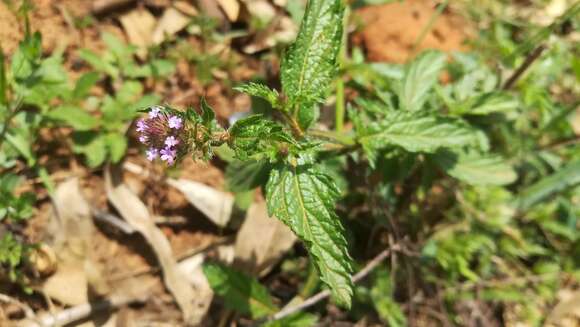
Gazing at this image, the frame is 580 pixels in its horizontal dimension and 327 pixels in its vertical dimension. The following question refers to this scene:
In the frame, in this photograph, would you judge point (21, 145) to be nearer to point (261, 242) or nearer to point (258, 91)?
point (261, 242)

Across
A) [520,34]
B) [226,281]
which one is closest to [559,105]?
[520,34]

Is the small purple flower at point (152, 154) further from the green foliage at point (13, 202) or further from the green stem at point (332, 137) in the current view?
the green foliage at point (13, 202)

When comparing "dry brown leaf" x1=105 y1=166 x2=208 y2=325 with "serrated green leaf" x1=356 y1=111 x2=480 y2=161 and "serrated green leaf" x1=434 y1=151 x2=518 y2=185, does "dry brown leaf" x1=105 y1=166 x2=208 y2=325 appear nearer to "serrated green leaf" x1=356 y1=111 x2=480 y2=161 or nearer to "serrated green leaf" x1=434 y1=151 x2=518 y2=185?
"serrated green leaf" x1=356 y1=111 x2=480 y2=161

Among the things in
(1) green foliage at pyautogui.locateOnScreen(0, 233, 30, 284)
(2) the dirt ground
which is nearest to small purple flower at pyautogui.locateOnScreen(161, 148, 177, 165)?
(2) the dirt ground

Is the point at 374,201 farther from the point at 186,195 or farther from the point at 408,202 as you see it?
the point at 186,195

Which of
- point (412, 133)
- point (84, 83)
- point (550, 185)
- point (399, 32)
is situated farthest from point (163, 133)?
point (550, 185)

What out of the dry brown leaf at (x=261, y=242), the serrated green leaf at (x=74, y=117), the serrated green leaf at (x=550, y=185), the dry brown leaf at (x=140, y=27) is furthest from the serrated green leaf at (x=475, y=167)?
the dry brown leaf at (x=140, y=27)

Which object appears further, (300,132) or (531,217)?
(531,217)

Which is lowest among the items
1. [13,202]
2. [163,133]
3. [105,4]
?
[13,202]
